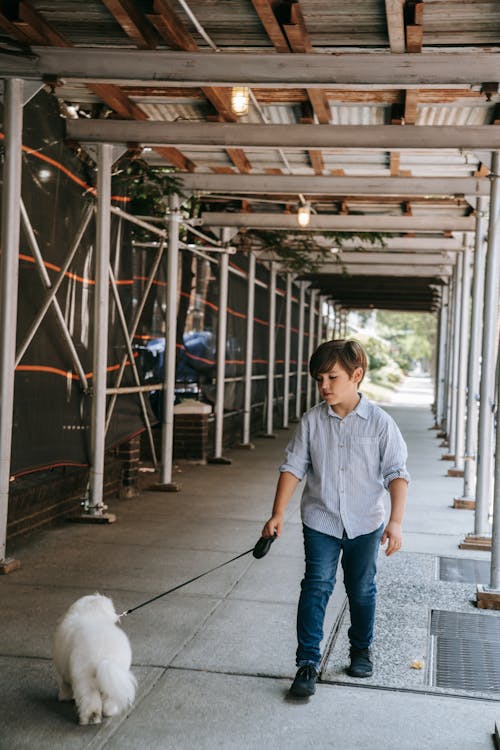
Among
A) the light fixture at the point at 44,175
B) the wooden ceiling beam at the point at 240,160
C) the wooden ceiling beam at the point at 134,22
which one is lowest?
the light fixture at the point at 44,175

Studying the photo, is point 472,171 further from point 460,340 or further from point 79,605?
point 79,605

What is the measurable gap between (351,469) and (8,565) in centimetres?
291

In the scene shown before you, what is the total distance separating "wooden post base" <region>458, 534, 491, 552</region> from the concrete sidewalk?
109 mm

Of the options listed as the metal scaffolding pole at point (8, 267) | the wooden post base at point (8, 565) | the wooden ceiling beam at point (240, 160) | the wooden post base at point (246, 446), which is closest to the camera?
the metal scaffolding pole at point (8, 267)

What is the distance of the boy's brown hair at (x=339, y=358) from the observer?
171 inches

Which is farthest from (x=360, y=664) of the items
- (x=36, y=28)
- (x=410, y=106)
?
(x=410, y=106)

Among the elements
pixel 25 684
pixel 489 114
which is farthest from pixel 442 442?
pixel 25 684

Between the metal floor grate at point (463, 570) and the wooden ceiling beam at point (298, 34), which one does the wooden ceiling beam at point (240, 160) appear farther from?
the metal floor grate at point (463, 570)

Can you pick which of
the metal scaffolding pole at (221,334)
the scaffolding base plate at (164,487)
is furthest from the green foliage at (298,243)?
the scaffolding base plate at (164,487)

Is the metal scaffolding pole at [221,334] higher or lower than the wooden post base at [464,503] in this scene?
higher

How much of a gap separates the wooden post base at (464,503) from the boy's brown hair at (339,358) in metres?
5.71

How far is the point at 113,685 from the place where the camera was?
12.3ft

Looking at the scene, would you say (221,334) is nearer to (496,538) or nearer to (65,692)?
(496,538)

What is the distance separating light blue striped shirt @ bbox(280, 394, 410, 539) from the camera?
4.39 metres
